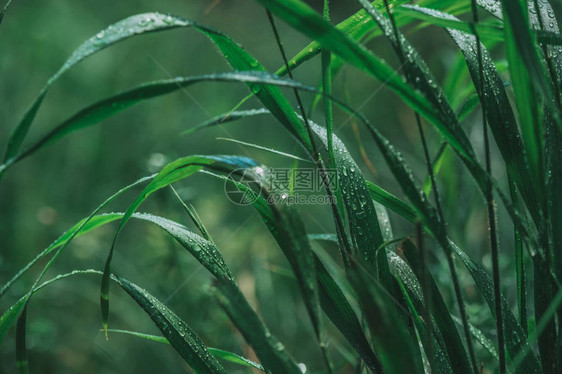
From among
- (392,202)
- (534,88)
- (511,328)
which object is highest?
(534,88)

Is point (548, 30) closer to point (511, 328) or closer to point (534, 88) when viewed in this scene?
point (534, 88)

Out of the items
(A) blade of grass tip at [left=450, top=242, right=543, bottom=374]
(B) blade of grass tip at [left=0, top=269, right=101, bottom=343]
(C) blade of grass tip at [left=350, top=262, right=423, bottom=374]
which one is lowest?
(A) blade of grass tip at [left=450, top=242, right=543, bottom=374]

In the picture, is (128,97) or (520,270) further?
(520,270)

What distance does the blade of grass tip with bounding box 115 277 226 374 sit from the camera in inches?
Result: 17.2

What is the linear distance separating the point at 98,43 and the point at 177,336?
26 cm

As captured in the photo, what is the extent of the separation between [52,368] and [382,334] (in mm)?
1313

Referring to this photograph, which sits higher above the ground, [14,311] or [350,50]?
[350,50]

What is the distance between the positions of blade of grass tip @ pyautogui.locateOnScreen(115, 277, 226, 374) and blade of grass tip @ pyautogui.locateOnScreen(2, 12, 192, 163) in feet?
0.60

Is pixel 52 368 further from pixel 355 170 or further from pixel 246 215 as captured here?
pixel 355 170

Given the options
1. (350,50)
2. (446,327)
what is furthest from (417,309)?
(350,50)

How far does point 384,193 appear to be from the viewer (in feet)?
1.61

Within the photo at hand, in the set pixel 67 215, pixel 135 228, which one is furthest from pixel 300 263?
pixel 135 228

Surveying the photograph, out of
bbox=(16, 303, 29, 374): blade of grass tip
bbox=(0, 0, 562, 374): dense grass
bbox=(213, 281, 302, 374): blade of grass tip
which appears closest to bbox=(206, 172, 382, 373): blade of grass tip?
bbox=(0, 0, 562, 374): dense grass

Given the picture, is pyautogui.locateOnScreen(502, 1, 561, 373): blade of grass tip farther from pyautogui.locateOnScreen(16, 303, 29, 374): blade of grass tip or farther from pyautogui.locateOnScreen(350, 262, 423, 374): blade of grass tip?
pyautogui.locateOnScreen(16, 303, 29, 374): blade of grass tip
